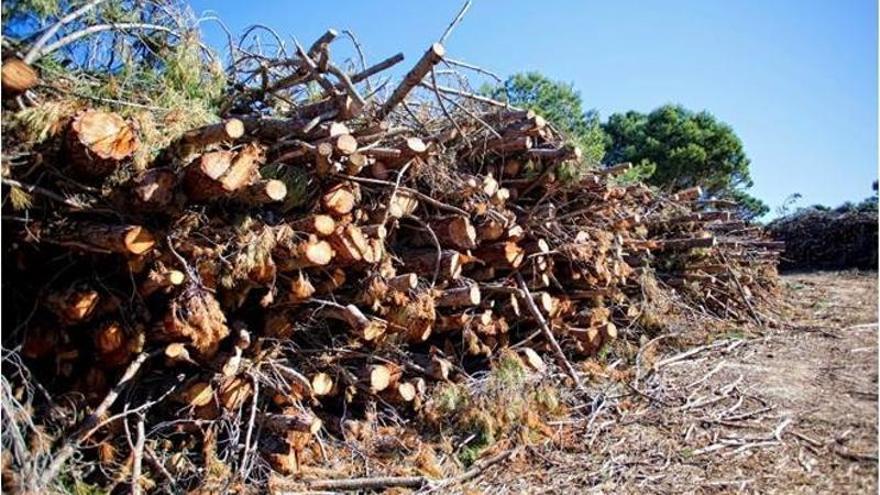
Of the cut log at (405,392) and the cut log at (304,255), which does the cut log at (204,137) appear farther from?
the cut log at (405,392)

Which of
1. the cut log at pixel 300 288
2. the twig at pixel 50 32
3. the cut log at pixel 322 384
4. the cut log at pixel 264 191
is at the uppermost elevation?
the twig at pixel 50 32

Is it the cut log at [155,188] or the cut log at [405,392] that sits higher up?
the cut log at [155,188]

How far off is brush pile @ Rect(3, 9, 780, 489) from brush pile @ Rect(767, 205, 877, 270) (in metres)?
7.51

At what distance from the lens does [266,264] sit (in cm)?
262

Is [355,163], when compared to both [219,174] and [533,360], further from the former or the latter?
[533,360]

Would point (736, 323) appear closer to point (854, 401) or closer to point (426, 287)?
point (854, 401)

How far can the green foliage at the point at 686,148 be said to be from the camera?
15.9m

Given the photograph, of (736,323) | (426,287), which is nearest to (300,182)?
(426,287)

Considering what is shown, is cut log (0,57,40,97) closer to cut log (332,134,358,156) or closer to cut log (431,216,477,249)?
cut log (332,134,358,156)

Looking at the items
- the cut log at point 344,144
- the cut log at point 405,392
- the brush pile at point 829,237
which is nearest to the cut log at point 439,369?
the cut log at point 405,392

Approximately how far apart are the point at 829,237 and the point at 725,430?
839cm

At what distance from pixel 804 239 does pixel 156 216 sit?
10.8m

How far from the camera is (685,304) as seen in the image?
5.34 m

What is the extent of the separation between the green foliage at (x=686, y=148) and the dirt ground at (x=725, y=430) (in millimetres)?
11931
